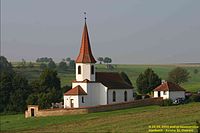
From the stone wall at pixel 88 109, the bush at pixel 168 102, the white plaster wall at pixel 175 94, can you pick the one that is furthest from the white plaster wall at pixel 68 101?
the white plaster wall at pixel 175 94

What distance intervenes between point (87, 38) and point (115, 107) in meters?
11.5

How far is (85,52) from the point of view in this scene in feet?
246

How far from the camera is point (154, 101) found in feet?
240

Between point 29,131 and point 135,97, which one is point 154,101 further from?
point 29,131

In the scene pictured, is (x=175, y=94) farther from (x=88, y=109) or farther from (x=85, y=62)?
(x=88, y=109)

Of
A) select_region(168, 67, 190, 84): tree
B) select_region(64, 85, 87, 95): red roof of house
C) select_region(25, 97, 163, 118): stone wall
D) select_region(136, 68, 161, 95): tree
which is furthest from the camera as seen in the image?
select_region(168, 67, 190, 84): tree

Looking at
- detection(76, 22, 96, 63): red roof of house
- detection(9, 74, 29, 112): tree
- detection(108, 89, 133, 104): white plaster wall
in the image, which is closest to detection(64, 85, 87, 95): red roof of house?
detection(76, 22, 96, 63): red roof of house

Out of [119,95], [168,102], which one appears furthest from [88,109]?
[119,95]

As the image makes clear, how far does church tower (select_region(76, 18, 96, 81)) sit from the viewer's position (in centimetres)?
7462

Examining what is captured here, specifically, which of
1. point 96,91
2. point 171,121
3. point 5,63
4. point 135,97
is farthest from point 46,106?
point 5,63

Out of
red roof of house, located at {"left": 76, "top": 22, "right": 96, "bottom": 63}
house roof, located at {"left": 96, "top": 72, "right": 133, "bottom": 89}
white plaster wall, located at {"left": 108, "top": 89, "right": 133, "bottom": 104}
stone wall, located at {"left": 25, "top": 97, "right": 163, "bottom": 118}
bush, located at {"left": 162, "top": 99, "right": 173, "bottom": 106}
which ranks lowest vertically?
stone wall, located at {"left": 25, "top": 97, "right": 163, "bottom": 118}

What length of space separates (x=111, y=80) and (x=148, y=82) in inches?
575

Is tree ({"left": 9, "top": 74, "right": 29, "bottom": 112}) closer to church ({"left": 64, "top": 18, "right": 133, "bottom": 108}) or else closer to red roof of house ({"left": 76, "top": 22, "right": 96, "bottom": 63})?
church ({"left": 64, "top": 18, "right": 133, "bottom": 108})

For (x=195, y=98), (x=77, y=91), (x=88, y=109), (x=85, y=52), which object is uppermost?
(x=85, y=52)
